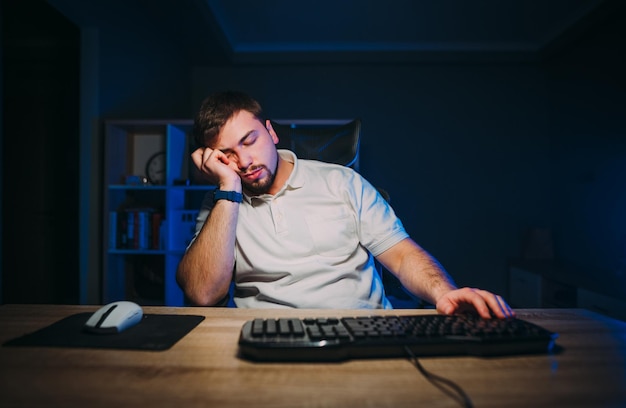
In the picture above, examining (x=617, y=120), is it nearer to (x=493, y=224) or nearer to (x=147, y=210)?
(x=493, y=224)

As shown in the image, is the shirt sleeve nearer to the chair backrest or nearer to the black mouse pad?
the chair backrest

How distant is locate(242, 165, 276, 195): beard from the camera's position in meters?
1.41

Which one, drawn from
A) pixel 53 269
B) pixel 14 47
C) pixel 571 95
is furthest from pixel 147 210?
pixel 571 95

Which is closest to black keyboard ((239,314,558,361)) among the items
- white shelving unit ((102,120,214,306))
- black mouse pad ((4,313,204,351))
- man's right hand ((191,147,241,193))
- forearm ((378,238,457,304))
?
black mouse pad ((4,313,204,351))

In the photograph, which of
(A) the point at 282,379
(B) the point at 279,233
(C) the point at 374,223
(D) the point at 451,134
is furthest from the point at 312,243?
(D) the point at 451,134

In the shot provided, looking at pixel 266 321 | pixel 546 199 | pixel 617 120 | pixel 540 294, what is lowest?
pixel 540 294

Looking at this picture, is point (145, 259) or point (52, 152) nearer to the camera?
point (52, 152)

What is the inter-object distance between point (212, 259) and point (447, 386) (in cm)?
87

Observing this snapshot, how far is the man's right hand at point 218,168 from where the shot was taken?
134 centimetres

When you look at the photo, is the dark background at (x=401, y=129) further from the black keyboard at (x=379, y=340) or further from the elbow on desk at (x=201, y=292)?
the black keyboard at (x=379, y=340)

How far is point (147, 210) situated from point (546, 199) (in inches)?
142

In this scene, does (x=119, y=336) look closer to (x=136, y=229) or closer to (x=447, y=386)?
(x=447, y=386)

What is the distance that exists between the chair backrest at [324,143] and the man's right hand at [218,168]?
433mm

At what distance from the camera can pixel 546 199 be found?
4.02 m
